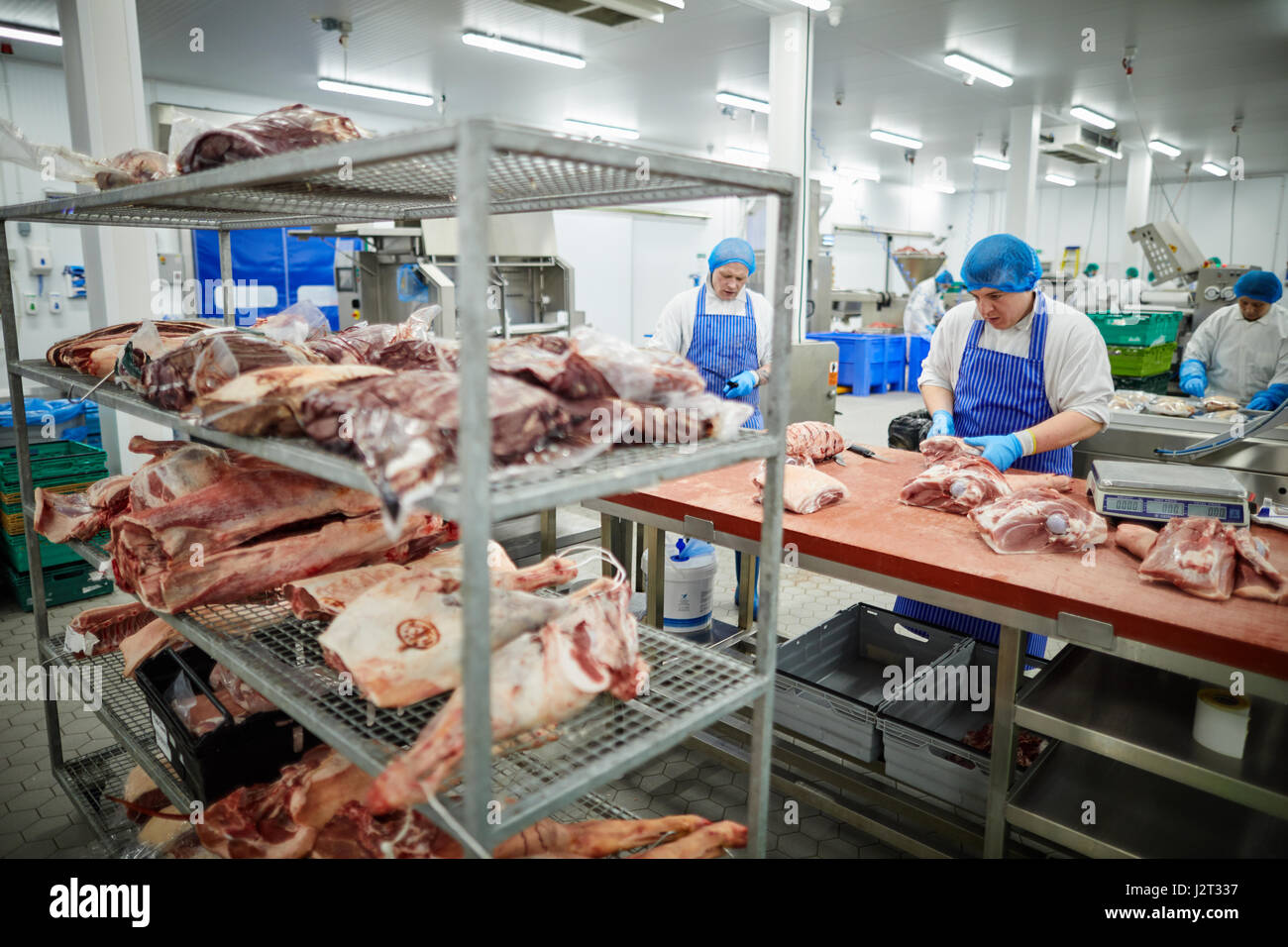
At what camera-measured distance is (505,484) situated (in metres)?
1.18

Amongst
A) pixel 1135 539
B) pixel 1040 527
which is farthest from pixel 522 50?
pixel 1135 539

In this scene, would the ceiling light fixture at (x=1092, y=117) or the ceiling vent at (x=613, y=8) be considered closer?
the ceiling vent at (x=613, y=8)

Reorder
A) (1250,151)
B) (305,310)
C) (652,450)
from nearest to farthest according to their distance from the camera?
(652,450)
(305,310)
(1250,151)

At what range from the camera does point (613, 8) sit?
5.36 meters

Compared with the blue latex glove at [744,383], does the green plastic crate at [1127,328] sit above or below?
above

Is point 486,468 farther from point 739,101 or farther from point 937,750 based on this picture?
point 739,101

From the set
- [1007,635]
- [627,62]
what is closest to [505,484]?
[1007,635]

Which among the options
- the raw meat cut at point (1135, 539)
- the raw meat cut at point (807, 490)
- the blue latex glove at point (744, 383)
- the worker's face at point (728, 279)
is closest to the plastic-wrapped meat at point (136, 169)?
the raw meat cut at point (807, 490)

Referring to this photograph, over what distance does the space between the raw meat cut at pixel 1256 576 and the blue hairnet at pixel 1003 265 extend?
135cm

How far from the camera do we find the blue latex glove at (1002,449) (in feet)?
9.75

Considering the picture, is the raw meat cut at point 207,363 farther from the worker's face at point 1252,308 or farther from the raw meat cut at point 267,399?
the worker's face at point 1252,308

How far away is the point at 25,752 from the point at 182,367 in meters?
2.36

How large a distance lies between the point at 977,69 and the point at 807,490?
8.55 metres
